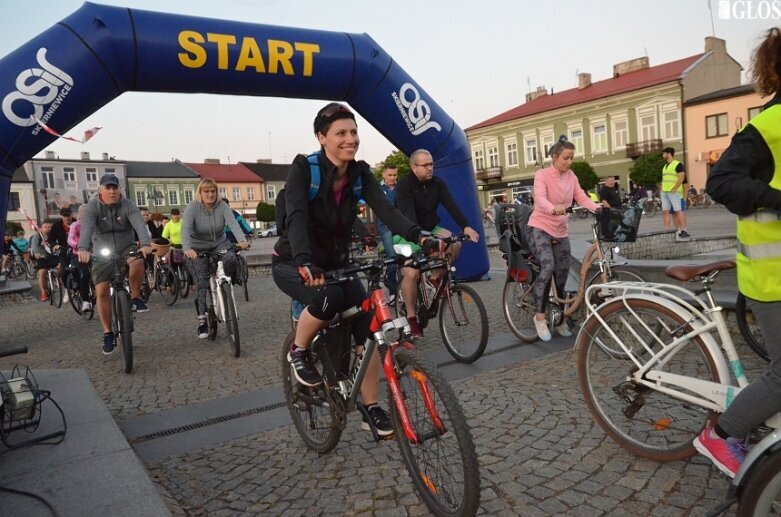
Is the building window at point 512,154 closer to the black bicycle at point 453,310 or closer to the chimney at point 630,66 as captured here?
the chimney at point 630,66

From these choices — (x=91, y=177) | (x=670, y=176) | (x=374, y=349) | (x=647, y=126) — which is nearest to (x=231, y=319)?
(x=374, y=349)

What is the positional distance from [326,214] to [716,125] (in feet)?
136

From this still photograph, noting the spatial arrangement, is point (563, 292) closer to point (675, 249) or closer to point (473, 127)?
point (675, 249)

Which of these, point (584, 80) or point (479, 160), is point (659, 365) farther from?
point (479, 160)

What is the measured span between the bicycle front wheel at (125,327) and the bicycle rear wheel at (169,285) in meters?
5.18

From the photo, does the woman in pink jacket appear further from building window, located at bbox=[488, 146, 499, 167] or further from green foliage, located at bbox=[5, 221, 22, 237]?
building window, located at bbox=[488, 146, 499, 167]

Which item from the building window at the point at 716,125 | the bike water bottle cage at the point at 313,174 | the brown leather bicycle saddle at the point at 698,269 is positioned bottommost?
the brown leather bicycle saddle at the point at 698,269

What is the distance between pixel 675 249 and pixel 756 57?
8.71 metres

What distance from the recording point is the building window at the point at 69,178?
6469cm

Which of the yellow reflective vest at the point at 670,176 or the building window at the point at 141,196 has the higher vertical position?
the building window at the point at 141,196

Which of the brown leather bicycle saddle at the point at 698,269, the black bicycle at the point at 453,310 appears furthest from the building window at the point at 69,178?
the brown leather bicycle saddle at the point at 698,269

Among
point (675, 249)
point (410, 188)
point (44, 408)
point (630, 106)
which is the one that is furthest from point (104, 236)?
point (630, 106)

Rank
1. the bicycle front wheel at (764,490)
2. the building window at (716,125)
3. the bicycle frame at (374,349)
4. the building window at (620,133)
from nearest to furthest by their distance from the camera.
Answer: the bicycle front wheel at (764,490) → the bicycle frame at (374,349) → the building window at (716,125) → the building window at (620,133)

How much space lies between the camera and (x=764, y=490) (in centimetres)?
182
